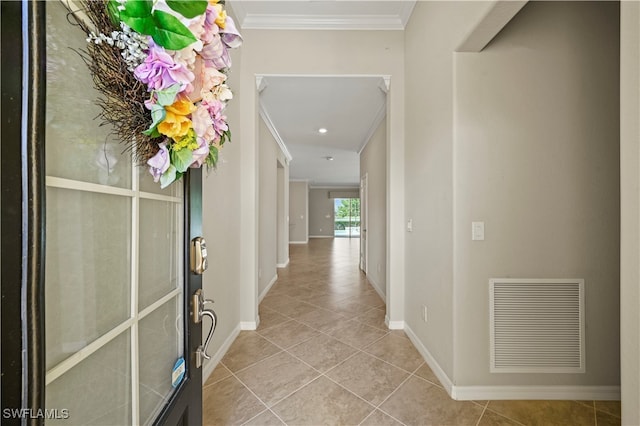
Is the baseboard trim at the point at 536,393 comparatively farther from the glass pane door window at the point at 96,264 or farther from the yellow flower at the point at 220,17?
the yellow flower at the point at 220,17

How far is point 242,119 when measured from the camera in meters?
2.53

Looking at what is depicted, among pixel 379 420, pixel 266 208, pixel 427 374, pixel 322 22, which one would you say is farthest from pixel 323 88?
pixel 379 420

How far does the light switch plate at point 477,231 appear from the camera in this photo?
1.63 meters

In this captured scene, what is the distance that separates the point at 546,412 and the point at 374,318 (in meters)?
1.54

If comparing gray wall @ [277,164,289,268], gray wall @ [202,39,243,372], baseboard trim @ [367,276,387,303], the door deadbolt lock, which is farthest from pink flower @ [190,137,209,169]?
gray wall @ [277,164,289,268]

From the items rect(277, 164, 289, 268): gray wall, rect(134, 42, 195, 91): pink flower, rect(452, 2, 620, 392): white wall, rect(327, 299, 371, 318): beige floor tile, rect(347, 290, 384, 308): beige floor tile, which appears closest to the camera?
rect(134, 42, 195, 91): pink flower

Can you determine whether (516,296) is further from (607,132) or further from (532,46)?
(532,46)

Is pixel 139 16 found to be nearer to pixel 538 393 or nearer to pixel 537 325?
pixel 537 325

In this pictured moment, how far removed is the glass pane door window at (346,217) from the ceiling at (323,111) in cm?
817

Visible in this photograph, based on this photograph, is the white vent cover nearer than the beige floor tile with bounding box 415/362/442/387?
Yes

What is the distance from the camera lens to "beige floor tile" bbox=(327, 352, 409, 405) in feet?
5.53

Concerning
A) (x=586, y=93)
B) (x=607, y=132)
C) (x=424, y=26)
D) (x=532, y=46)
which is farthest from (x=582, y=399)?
(x=424, y=26)

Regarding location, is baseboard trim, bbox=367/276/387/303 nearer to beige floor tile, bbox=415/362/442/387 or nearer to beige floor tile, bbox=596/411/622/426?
beige floor tile, bbox=415/362/442/387

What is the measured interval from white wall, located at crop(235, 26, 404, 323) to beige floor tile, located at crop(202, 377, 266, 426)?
88cm
